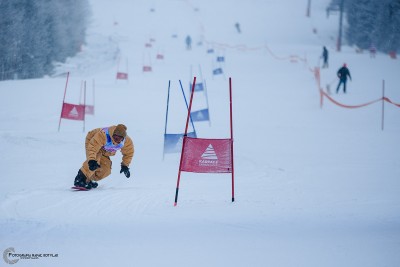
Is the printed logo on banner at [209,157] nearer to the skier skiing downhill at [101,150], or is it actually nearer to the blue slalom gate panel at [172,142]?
the skier skiing downhill at [101,150]

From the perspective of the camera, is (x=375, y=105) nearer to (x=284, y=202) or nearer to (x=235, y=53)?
(x=284, y=202)

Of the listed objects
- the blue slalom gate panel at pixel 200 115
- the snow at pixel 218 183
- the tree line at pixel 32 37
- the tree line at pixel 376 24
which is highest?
the tree line at pixel 376 24

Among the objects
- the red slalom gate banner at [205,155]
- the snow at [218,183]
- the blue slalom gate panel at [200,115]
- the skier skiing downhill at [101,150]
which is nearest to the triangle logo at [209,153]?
the red slalom gate banner at [205,155]

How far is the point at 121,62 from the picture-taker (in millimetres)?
34125

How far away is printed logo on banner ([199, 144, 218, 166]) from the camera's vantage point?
570 centimetres

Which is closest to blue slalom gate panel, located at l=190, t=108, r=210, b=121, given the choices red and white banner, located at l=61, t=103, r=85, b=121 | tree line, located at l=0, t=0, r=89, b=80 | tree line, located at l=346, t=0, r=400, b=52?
red and white banner, located at l=61, t=103, r=85, b=121

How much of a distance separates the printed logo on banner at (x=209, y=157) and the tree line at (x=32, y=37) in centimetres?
2221

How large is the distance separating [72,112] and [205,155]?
7.40 meters

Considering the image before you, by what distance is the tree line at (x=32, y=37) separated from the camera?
24266 millimetres

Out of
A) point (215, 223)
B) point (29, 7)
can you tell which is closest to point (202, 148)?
point (215, 223)

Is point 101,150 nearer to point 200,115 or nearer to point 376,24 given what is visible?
point 200,115

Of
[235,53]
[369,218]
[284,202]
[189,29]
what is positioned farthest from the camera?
[189,29]

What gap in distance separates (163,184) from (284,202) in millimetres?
2464

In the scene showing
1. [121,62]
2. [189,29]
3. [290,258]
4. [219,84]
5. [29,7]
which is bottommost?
[290,258]
